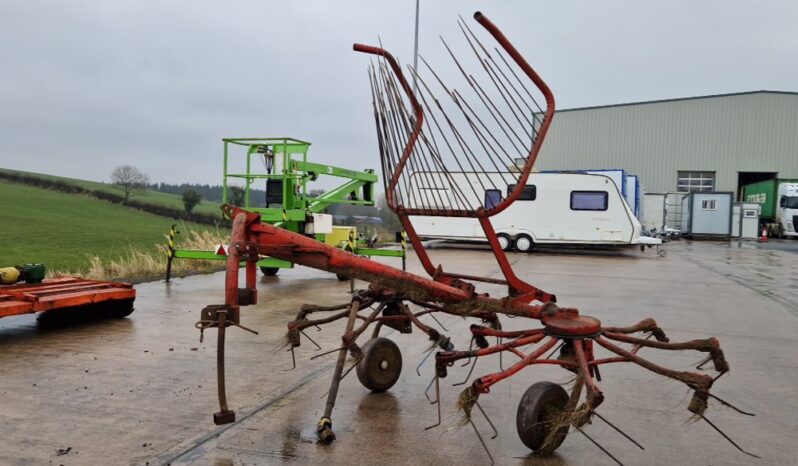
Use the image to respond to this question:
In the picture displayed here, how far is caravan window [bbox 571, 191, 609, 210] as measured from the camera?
19.6 m

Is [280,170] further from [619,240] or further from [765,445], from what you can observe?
[619,240]

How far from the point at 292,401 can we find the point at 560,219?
670 inches

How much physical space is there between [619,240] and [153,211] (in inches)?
1512

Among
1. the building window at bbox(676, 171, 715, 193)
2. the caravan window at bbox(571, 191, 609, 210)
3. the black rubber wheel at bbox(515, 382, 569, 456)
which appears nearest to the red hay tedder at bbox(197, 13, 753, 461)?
the black rubber wheel at bbox(515, 382, 569, 456)

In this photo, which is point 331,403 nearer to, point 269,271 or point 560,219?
point 269,271

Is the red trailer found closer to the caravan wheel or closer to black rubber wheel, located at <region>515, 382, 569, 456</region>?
black rubber wheel, located at <region>515, 382, 569, 456</region>

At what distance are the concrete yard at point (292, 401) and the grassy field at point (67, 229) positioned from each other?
35.5 ft

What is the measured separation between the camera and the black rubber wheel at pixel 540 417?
3.47m

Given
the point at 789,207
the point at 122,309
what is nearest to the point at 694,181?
the point at 789,207

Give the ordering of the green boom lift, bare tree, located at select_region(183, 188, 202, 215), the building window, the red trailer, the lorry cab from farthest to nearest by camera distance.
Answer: bare tree, located at select_region(183, 188, 202, 215), the building window, the lorry cab, the green boom lift, the red trailer

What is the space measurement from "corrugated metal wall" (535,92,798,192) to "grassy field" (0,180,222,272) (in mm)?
25005

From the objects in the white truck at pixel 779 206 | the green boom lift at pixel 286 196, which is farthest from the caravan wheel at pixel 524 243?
the white truck at pixel 779 206

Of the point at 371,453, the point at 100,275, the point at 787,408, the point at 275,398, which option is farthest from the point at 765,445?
the point at 100,275

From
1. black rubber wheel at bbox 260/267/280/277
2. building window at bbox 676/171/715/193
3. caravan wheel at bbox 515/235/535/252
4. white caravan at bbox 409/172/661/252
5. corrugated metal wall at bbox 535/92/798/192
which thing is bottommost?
black rubber wheel at bbox 260/267/280/277
